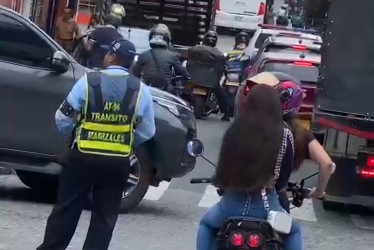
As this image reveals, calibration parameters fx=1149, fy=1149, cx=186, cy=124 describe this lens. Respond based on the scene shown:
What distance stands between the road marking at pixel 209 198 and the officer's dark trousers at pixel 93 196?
5025 mm

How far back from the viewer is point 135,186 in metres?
11.3

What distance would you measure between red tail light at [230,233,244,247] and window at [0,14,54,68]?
5.56 meters

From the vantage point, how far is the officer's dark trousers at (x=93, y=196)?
25.2ft

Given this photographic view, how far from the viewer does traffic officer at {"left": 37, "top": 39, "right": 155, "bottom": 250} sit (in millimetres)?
7695

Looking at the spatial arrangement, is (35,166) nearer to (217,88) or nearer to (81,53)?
(81,53)

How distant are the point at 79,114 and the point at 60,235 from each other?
0.83m

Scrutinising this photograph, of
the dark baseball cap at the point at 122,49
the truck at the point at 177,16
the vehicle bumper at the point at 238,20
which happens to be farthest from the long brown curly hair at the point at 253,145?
the vehicle bumper at the point at 238,20

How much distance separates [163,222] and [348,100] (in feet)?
8.10

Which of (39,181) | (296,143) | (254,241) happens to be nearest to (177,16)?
(39,181)

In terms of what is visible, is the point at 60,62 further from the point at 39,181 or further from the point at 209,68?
the point at 209,68

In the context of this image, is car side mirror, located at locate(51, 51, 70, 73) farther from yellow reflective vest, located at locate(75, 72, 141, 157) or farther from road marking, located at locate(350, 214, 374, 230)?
road marking, located at locate(350, 214, 374, 230)

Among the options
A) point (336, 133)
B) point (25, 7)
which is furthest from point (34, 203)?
point (25, 7)

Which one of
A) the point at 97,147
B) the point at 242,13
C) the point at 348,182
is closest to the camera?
the point at 97,147

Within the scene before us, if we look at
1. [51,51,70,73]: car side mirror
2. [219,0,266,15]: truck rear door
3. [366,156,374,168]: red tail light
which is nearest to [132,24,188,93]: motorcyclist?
[366,156,374,168]: red tail light
